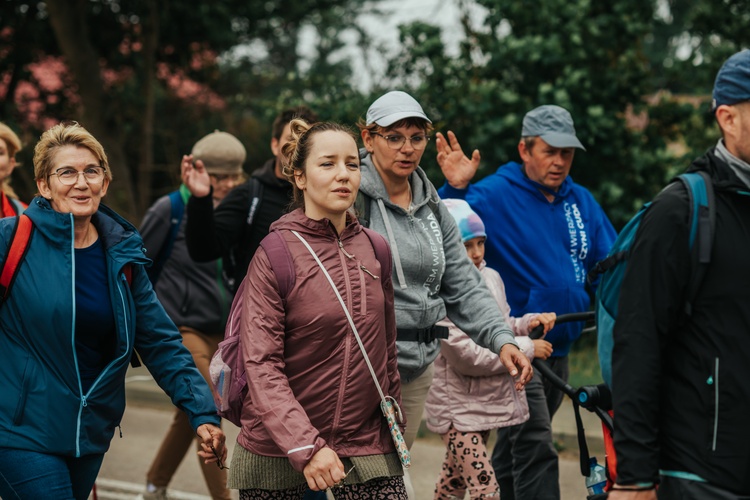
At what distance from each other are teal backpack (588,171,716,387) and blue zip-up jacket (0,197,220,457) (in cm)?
158

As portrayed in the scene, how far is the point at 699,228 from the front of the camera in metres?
2.91

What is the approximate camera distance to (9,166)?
19.4ft

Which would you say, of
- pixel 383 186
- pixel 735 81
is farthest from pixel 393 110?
pixel 735 81

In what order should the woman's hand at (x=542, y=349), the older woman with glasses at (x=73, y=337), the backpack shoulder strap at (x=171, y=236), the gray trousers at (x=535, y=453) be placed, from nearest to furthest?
1. the older woman with glasses at (x=73, y=337)
2. the woman's hand at (x=542, y=349)
3. the gray trousers at (x=535, y=453)
4. the backpack shoulder strap at (x=171, y=236)

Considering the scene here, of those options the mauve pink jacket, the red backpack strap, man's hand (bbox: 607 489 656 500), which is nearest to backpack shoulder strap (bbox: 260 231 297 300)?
the mauve pink jacket

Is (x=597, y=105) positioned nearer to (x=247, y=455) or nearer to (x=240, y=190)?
(x=240, y=190)

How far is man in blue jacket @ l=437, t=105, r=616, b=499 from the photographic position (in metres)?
5.40

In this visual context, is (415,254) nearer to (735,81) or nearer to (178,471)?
(735,81)

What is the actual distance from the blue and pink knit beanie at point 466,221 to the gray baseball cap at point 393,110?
29.5 inches

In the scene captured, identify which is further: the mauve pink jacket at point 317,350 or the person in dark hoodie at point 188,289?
the person in dark hoodie at point 188,289

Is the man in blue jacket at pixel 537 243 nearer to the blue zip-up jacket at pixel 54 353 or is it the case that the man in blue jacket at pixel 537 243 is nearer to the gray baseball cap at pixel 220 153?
the gray baseball cap at pixel 220 153

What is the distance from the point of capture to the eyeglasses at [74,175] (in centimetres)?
397

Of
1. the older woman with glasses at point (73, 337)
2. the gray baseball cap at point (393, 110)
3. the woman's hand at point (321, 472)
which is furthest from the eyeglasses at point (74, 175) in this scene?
the woman's hand at point (321, 472)

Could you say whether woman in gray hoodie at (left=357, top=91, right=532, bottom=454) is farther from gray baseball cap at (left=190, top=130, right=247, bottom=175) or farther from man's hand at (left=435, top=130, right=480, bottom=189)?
gray baseball cap at (left=190, top=130, right=247, bottom=175)
